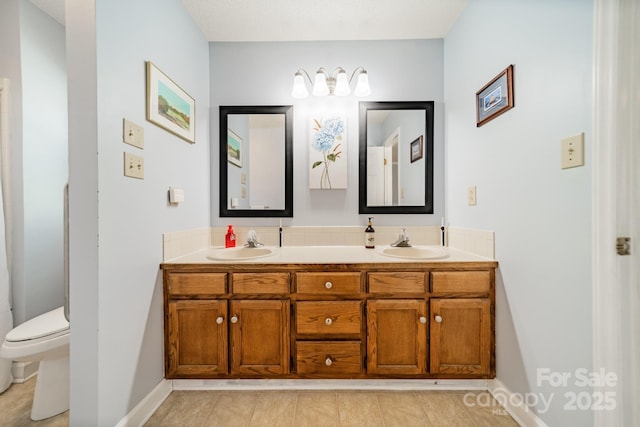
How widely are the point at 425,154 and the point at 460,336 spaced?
1306 millimetres

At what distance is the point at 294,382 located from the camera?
5.21ft

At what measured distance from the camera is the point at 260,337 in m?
1.54

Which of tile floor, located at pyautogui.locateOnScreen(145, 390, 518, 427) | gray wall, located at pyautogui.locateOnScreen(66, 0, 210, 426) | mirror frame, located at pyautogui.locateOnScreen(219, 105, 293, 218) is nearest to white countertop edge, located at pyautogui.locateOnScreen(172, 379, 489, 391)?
tile floor, located at pyautogui.locateOnScreen(145, 390, 518, 427)

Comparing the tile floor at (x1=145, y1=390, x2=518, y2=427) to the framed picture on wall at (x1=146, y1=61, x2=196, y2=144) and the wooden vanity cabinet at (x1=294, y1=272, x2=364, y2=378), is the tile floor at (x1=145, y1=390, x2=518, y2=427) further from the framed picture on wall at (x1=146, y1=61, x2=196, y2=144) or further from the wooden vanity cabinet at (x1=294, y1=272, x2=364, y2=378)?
the framed picture on wall at (x1=146, y1=61, x2=196, y2=144)

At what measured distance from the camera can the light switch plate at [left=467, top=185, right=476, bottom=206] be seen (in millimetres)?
1719

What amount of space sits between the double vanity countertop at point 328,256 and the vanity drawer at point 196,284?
0.24 feet

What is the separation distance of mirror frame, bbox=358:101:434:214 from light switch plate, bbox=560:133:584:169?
103cm

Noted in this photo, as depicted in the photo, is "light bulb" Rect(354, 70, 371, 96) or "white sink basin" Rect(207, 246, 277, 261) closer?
"white sink basin" Rect(207, 246, 277, 261)

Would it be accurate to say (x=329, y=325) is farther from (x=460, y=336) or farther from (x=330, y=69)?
(x=330, y=69)

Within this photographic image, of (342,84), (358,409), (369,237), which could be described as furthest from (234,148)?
(358,409)

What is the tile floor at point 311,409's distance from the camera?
4.45 ft

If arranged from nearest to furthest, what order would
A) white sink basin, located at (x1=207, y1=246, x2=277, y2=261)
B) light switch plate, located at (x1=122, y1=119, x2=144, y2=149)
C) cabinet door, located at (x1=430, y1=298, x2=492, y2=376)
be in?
light switch plate, located at (x1=122, y1=119, x2=144, y2=149) < cabinet door, located at (x1=430, y1=298, x2=492, y2=376) < white sink basin, located at (x1=207, y1=246, x2=277, y2=261)

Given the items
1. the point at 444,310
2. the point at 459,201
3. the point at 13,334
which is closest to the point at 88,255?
the point at 13,334

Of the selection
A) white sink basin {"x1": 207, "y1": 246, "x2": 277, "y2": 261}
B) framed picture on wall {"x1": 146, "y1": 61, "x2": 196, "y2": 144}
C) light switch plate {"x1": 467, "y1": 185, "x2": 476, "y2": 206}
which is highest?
framed picture on wall {"x1": 146, "y1": 61, "x2": 196, "y2": 144}
